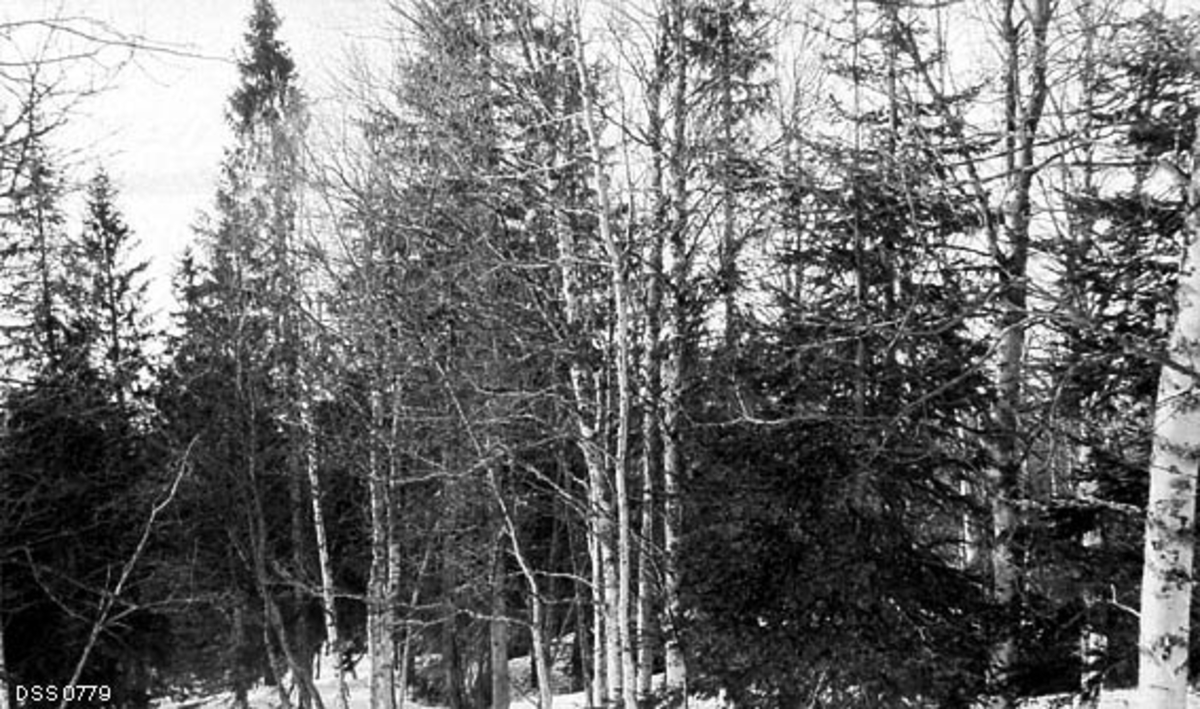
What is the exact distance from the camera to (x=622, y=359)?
6492 millimetres

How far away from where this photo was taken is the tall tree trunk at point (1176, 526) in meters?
4.04

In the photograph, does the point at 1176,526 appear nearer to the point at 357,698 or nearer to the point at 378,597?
the point at 378,597

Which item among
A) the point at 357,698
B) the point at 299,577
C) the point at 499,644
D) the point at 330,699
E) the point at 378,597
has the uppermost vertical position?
the point at 378,597

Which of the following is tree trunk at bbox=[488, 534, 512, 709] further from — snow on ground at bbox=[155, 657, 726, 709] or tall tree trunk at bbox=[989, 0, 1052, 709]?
tall tree trunk at bbox=[989, 0, 1052, 709]

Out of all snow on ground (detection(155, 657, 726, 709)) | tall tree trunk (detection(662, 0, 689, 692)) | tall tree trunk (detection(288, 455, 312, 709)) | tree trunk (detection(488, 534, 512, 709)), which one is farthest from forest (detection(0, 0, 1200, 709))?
snow on ground (detection(155, 657, 726, 709))

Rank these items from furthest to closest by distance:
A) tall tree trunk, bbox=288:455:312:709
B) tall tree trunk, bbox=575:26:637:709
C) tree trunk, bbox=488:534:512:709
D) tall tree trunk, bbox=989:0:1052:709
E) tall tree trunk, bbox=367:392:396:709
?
1. tall tree trunk, bbox=288:455:312:709
2. tree trunk, bbox=488:534:512:709
3. tall tree trunk, bbox=367:392:396:709
4. tall tree trunk, bbox=989:0:1052:709
5. tall tree trunk, bbox=575:26:637:709

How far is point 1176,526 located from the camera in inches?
160

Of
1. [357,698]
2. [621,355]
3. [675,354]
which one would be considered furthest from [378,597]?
[357,698]

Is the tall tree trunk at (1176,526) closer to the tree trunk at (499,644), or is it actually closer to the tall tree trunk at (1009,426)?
the tall tree trunk at (1009,426)

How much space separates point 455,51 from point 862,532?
5.16m

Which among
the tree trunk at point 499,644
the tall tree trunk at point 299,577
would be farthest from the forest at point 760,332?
the tall tree trunk at point 299,577

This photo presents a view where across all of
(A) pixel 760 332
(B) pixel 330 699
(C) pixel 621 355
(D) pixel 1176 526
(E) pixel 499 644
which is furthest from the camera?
(B) pixel 330 699

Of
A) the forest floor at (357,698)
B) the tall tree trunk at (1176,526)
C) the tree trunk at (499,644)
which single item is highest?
the tall tree trunk at (1176,526)

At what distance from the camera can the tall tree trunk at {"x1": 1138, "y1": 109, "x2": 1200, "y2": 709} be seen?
13.3 ft
